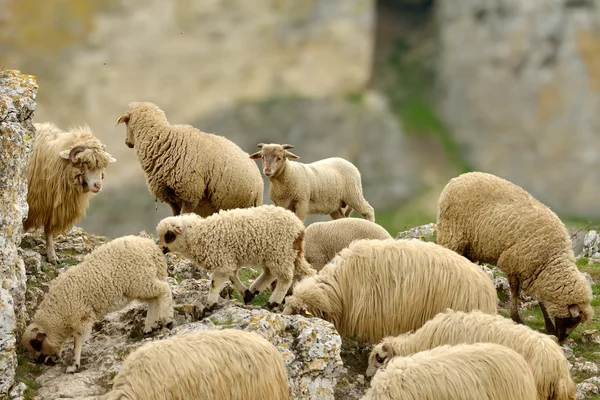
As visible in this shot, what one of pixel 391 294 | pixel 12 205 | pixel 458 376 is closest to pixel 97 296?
pixel 12 205

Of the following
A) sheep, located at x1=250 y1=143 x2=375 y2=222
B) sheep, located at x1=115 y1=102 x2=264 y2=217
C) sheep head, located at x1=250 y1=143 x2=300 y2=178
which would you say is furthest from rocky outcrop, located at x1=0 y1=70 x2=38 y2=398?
sheep head, located at x1=250 y1=143 x2=300 y2=178

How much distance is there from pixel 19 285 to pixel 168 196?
4.03 m

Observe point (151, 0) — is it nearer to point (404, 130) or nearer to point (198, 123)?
point (198, 123)

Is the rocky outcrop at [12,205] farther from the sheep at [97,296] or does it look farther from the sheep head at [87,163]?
the sheep head at [87,163]

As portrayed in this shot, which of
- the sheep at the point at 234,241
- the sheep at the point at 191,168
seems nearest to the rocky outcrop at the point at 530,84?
the sheep at the point at 191,168

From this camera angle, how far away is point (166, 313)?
10.1m

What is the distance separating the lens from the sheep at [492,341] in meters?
9.05

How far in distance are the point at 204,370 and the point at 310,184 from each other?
25.9 feet

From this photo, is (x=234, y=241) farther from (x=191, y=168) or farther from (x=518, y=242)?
(x=518, y=242)

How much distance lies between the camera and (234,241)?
10383 millimetres

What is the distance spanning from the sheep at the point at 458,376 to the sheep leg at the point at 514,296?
405 cm

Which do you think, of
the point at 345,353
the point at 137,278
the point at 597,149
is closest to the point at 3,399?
the point at 137,278

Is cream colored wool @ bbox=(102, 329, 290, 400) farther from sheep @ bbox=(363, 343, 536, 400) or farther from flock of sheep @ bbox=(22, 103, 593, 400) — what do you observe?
sheep @ bbox=(363, 343, 536, 400)

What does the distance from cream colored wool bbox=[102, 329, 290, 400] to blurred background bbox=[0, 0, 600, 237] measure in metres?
19.5
